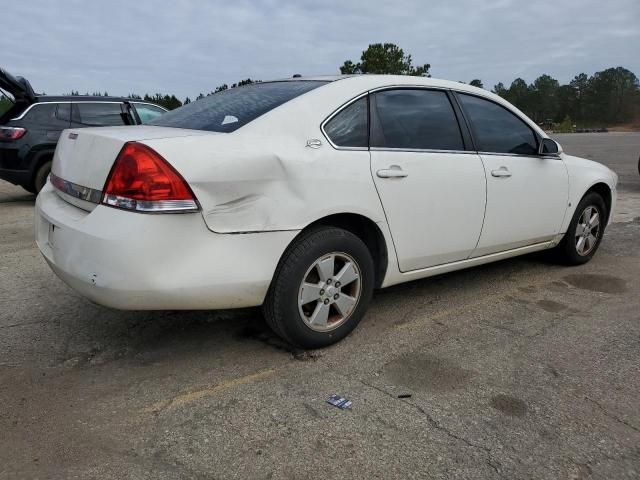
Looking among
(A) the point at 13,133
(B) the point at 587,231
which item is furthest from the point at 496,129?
(A) the point at 13,133

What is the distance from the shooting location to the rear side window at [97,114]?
8.80 metres

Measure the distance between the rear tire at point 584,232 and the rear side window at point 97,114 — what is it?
22.5 ft

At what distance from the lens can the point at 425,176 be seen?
11.3 ft

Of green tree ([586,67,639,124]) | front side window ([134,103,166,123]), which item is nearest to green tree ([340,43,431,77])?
front side window ([134,103,166,123])

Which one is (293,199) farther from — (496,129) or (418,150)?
(496,129)

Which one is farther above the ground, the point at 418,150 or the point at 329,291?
the point at 418,150

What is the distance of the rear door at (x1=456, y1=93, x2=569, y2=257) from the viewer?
155 inches

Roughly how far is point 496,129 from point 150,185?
8.76ft

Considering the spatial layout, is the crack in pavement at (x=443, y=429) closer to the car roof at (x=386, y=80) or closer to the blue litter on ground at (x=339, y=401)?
the blue litter on ground at (x=339, y=401)

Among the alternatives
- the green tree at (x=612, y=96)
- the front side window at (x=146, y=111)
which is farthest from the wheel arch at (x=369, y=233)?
the green tree at (x=612, y=96)

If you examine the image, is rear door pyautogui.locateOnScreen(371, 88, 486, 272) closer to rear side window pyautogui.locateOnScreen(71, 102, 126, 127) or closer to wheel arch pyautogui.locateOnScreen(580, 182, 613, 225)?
wheel arch pyautogui.locateOnScreen(580, 182, 613, 225)

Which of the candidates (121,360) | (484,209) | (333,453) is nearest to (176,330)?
(121,360)

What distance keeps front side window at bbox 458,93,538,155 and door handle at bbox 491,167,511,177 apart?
0.15 meters

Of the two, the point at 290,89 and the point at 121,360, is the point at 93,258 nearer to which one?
the point at 121,360
